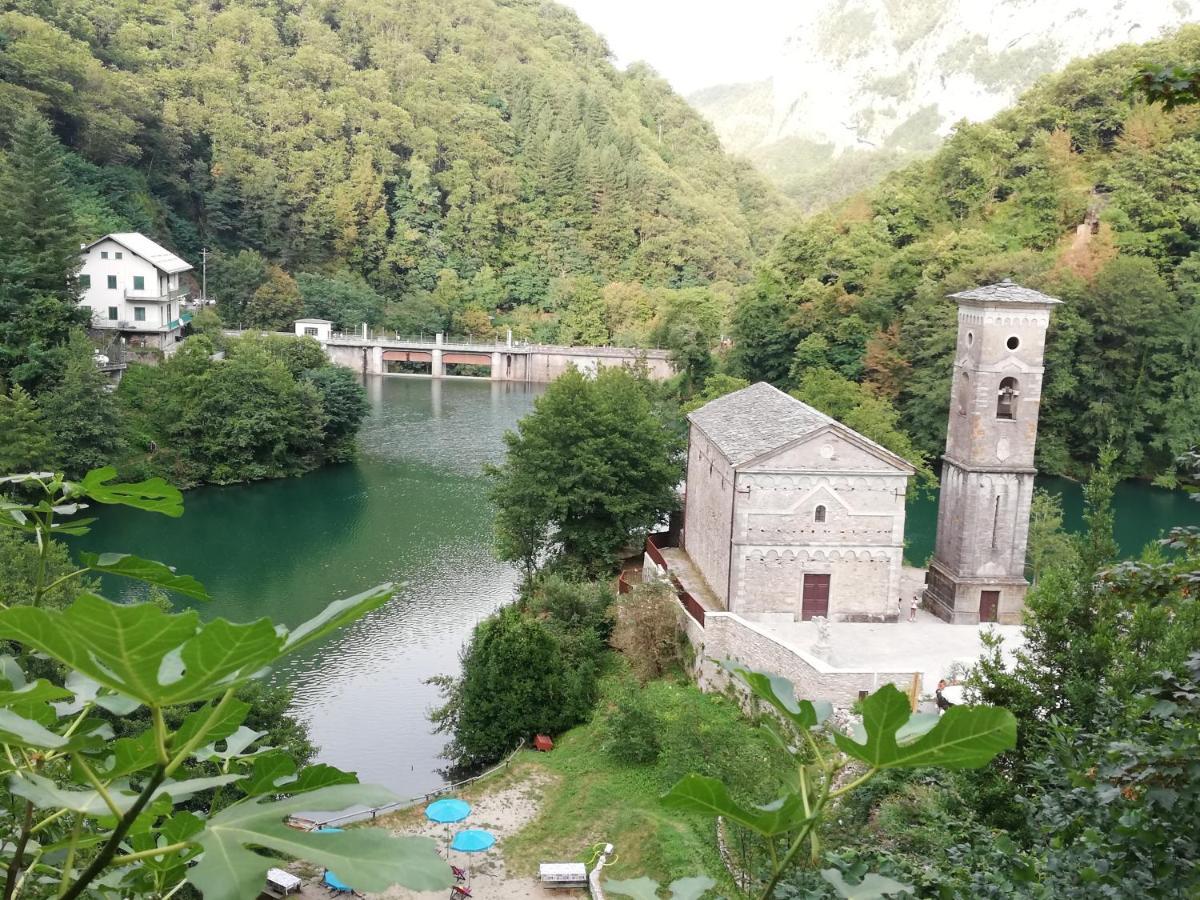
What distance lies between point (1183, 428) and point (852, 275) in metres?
13.0

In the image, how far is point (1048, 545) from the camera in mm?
24109

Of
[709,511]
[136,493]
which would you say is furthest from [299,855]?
[709,511]

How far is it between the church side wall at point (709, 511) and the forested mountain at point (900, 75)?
50573 millimetres

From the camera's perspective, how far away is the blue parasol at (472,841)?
47.9ft

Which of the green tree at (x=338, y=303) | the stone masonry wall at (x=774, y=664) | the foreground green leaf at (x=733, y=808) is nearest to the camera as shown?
the foreground green leaf at (x=733, y=808)

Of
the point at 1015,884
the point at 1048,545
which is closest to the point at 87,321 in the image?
the point at 1048,545

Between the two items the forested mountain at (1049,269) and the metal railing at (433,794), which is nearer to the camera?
the metal railing at (433,794)

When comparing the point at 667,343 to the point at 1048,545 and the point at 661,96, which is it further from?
the point at 661,96

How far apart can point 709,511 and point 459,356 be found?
41186 millimetres

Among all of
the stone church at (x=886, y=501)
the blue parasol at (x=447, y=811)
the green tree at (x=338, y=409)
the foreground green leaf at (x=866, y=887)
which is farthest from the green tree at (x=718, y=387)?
the foreground green leaf at (x=866, y=887)

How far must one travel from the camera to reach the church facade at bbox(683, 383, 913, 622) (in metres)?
19.3

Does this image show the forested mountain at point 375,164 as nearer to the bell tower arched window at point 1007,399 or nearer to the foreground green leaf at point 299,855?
the bell tower arched window at point 1007,399

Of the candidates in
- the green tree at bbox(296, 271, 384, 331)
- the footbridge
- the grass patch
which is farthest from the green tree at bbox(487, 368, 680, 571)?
the green tree at bbox(296, 271, 384, 331)

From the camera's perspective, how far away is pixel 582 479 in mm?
24469
